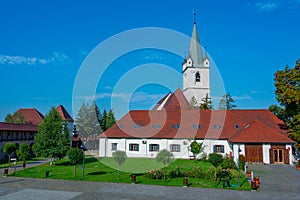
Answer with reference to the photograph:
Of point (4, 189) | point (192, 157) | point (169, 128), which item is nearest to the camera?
point (4, 189)

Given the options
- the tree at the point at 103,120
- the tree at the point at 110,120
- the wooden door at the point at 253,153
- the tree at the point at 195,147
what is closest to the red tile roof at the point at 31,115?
the tree at the point at 103,120

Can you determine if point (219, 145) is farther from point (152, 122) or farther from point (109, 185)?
point (109, 185)

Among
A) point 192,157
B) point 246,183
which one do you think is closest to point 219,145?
point 192,157

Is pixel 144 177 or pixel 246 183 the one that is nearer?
pixel 246 183

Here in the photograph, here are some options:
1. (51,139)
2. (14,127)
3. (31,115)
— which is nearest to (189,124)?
(51,139)

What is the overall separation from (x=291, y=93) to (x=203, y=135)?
477 inches

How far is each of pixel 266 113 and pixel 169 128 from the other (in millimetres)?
15213

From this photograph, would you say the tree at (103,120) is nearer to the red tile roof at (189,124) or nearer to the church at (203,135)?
the church at (203,135)

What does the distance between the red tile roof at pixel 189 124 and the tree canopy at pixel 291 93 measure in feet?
13.1

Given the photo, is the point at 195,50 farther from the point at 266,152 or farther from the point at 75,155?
the point at 75,155

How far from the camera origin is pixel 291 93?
28.5 meters

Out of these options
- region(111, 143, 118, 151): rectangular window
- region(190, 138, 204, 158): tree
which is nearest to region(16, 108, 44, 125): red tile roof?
region(111, 143, 118, 151): rectangular window

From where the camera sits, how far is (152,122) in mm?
A: 38156

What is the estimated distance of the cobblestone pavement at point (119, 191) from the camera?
14.9 m
